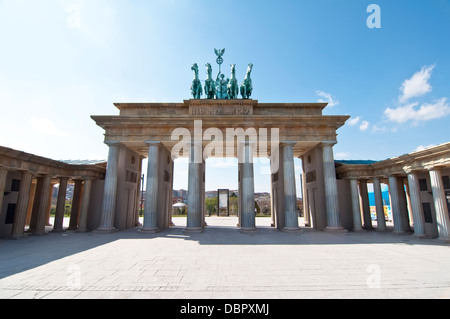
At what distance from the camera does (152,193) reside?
1870cm

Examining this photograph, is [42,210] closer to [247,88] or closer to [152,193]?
[152,193]

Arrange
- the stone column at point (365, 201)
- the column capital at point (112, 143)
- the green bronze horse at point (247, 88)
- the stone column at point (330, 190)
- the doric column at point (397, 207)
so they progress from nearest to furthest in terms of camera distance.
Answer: the doric column at point (397, 207), the stone column at point (330, 190), the column capital at point (112, 143), the green bronze horse at point (247, 88), the stone column at point (365, 201)

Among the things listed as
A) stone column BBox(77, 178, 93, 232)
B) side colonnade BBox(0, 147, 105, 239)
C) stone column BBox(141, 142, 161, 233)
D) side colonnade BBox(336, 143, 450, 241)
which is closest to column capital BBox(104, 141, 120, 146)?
stone column BBox(141, 142, 161, 233)

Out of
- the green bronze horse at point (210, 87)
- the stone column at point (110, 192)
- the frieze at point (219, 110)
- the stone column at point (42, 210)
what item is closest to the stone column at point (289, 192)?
the frieze at point (219, 110)

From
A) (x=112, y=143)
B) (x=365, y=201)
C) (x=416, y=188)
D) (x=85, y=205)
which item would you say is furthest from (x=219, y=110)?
(x=365, y=201)

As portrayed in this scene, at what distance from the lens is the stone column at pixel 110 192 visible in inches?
719

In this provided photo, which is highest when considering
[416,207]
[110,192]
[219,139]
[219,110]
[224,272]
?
[219,110]

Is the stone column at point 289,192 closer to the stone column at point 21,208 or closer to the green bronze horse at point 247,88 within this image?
the green bronze horse at point 247,88

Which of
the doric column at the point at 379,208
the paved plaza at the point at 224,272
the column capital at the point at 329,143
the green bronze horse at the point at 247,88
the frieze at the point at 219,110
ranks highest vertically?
the green bronze horse at the point at 247,88

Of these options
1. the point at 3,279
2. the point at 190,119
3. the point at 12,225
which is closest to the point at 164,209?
the point at 190,119

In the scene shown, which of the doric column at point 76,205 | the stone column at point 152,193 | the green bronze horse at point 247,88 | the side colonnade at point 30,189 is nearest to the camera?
the side colonnade at point 30,189

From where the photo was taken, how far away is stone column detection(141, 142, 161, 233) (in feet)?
59.5

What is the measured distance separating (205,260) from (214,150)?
52.7 feet

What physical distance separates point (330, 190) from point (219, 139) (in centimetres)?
1155
